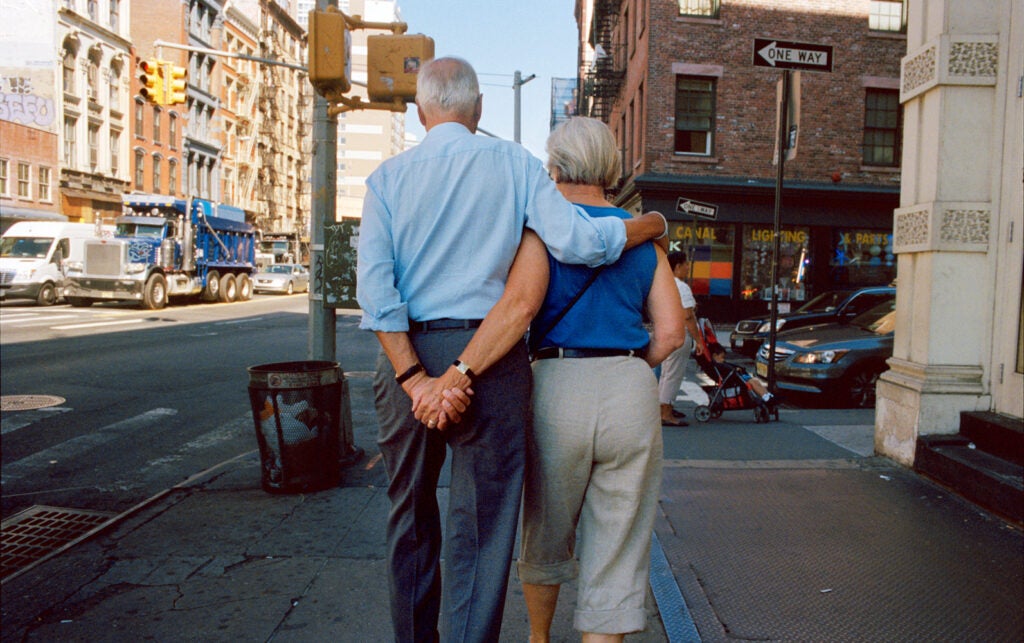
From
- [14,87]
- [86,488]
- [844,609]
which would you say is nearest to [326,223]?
[86,488]

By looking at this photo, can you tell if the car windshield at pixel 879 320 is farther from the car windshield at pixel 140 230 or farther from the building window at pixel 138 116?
the building window at pixel 138 116

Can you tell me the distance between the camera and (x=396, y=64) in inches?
241

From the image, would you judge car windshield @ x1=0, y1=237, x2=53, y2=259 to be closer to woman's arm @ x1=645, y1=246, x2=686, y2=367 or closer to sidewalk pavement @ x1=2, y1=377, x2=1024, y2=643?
sidewalk pavement @ x1=2, y1=377, x2=1024, y2=643

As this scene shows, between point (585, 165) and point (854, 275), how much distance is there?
876 inches

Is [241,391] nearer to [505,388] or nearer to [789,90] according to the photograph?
[789,90]

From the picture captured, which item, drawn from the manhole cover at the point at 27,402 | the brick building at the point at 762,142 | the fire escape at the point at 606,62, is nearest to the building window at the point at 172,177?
the fire escape at the point at 606,62

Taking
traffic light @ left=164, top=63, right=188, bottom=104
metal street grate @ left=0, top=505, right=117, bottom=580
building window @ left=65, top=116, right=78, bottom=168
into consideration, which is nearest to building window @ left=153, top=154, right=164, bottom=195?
building window @ left=65, top=116, right=78, bottom=168

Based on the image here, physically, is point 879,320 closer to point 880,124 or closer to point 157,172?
point 880,124

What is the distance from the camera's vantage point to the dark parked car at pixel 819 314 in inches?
542

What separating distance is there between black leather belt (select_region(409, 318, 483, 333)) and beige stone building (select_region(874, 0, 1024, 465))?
4.44 metres

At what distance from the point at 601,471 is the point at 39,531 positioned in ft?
13.4

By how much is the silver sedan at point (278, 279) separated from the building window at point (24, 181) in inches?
406

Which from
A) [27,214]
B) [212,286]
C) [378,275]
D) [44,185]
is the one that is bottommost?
[212,286]

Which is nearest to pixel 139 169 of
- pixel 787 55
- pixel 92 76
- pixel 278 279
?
pixel 92 76
